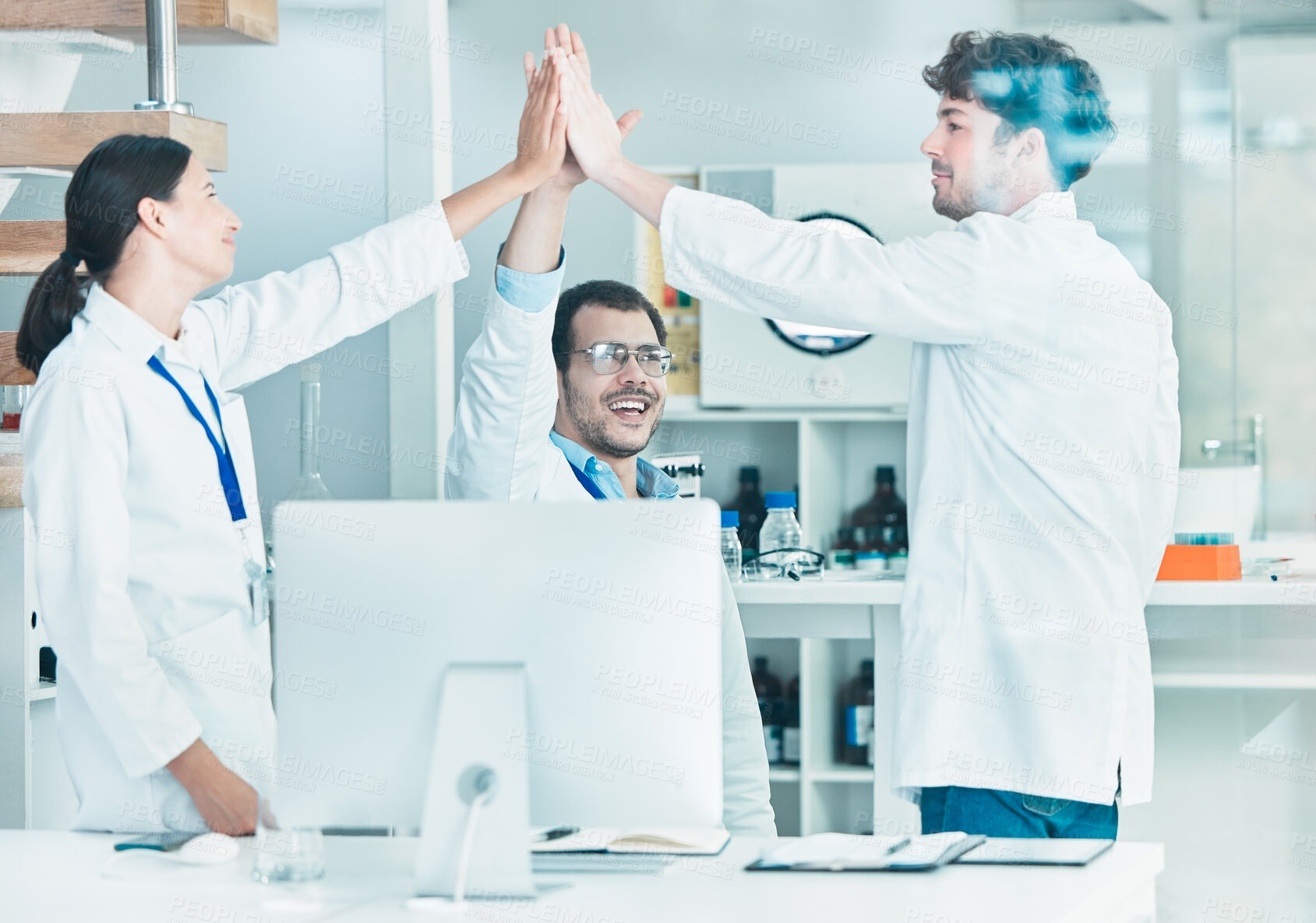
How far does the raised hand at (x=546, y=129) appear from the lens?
1936 millimetres

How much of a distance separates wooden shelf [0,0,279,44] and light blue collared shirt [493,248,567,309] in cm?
86

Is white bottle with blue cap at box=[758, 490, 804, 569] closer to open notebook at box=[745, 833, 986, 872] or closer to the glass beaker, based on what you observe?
open notebook at box=[745, 833, 986, 872]

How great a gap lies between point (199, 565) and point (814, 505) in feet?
7.73

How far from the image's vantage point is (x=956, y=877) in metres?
1.30

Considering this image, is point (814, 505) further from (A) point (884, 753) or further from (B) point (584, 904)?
(B) point (584, 904)

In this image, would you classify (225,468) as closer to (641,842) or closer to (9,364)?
(641,842)

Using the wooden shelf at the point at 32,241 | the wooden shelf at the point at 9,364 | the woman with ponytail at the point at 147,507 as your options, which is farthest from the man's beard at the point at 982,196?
the wooden shelf at the point at 9,364

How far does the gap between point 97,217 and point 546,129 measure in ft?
2.10

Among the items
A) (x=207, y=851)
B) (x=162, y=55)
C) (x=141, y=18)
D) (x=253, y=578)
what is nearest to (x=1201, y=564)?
(x=253, y=578)

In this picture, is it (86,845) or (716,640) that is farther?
(86,845)

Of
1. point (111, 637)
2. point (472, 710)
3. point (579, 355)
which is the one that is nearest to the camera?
point (472, 710)

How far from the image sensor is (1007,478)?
1796 millimetres

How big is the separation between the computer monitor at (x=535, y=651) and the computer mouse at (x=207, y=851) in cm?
22

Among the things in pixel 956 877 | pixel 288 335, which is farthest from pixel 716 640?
pixel 288 335
